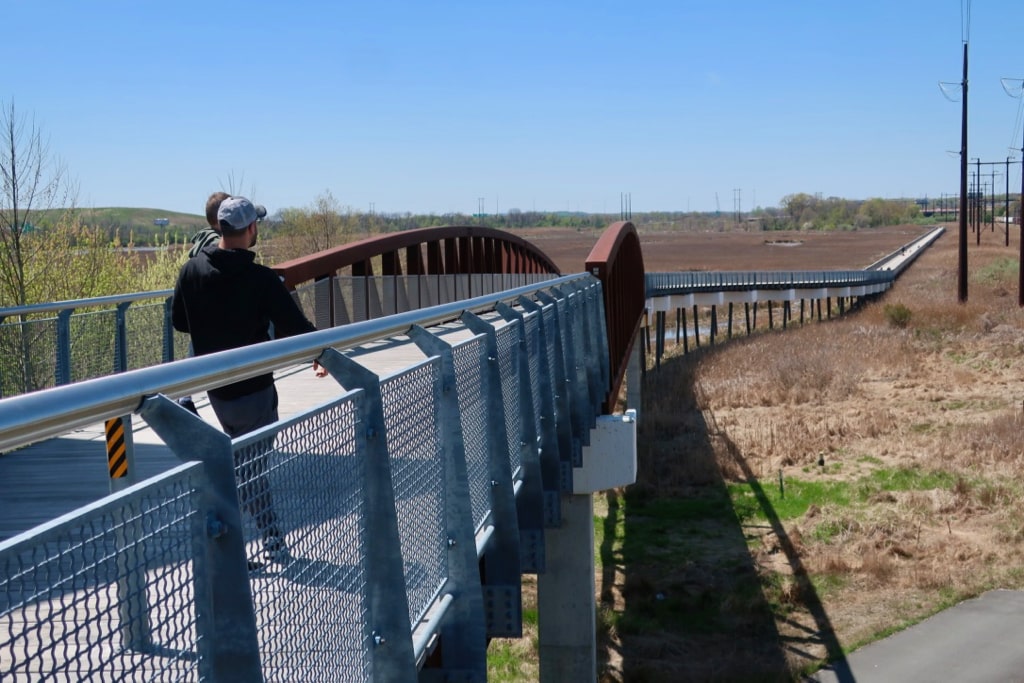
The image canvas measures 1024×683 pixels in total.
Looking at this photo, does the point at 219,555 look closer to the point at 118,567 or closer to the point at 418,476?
the point at 118,567

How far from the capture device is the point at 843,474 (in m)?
23.1

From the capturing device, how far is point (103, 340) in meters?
8.98

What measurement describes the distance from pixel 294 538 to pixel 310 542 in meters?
0.11

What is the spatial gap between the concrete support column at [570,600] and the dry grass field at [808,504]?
183 centimetres

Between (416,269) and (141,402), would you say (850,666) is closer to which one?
(416,269)

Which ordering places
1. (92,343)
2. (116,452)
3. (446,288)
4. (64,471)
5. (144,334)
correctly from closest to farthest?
(116,452)
(64,471)
(92,343)
(144,334)
(446,288)

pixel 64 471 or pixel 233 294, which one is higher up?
pixel 233 294

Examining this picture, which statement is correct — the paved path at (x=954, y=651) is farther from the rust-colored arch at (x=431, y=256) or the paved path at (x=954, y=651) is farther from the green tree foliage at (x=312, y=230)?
the green tree foliage at (x=312, y=230)

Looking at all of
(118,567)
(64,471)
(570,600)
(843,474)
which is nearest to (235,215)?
(64,471)

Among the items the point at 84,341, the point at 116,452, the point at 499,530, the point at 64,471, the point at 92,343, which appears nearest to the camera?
the point at 116,452

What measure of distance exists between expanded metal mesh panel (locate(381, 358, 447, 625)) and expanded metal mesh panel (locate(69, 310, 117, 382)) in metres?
4.65

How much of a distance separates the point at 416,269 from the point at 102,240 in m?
8.25

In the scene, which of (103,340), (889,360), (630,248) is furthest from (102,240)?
(889,360)

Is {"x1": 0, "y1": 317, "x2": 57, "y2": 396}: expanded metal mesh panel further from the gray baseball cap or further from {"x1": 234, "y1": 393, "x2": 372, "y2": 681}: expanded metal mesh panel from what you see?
{"x1": 234, "y1": 393, "x2": 372, "y2": 681}: expanded metal mesh panel
